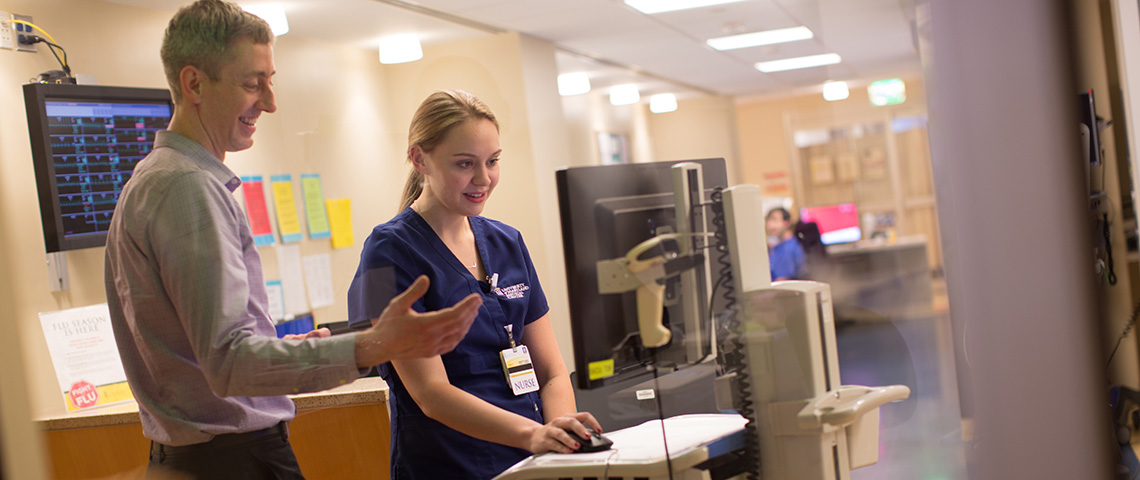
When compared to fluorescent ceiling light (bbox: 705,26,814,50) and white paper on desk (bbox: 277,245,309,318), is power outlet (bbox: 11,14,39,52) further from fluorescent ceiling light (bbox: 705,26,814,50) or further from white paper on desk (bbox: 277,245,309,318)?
fluorescent ceiling light (bbox: 705,26,814,50)

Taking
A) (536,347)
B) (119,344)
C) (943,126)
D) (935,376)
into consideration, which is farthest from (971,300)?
(119,344)

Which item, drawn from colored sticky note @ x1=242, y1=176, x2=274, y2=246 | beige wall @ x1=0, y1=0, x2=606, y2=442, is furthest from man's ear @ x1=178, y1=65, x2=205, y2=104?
colored sticky note @ x1=242, y1=176, x2=274, y2=246

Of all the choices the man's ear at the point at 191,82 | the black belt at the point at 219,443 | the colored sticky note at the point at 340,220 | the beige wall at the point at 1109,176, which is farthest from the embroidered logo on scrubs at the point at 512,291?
the beige wall at the point at 1109,176

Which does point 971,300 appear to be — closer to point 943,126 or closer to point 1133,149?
point 943,126

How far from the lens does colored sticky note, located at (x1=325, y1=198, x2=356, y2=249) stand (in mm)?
1783

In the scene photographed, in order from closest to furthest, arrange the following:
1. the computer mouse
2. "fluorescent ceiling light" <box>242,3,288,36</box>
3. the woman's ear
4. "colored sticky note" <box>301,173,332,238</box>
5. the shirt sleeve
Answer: the shirt sleeve → the computer mouse → the woman's ear → "fluorescent ceiling light" <box>242,3,288,36</box> → "colored sticky note" <box>301,173,332,238</box>

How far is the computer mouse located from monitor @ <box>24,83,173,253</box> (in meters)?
0.98

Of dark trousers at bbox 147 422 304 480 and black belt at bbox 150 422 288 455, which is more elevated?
black belt at bbox 150 422 288 455

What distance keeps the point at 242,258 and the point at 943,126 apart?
5.12 feet

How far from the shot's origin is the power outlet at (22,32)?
1734mm

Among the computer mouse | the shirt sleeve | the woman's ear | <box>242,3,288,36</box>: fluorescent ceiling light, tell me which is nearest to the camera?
the shirt sleeve

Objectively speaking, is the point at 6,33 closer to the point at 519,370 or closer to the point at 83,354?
the point at 83,354

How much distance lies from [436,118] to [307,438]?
27.5 inches

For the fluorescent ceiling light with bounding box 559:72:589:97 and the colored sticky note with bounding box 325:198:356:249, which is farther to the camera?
the fluorescent ceiling light with bounding box 559:72:589:97
